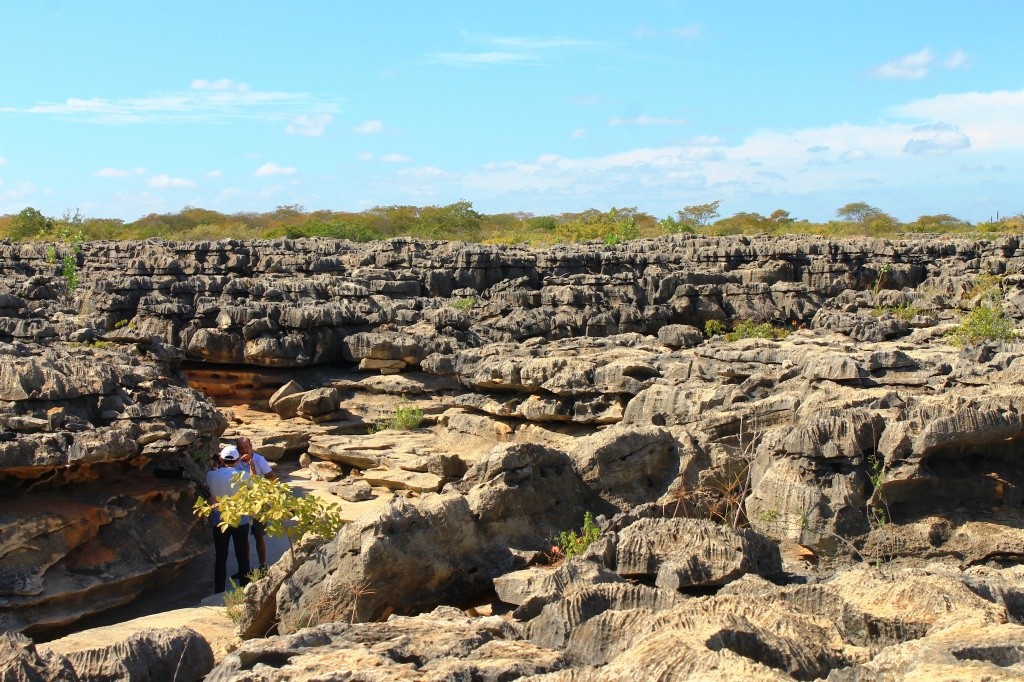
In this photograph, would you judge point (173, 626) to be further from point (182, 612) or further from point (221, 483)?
point (221, 483)

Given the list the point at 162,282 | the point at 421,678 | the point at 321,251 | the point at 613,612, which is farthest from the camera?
the point at 321,251

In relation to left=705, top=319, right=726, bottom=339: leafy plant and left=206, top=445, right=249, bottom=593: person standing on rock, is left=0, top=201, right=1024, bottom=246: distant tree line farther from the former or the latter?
left=206, top=445, right=249, bottom=593: person standing on rock

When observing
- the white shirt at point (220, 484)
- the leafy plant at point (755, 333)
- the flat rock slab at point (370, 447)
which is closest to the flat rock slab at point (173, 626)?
the white shirt at point (220, 484)

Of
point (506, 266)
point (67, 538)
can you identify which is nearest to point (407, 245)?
point (506, 266)

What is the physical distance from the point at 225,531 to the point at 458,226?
4460cm

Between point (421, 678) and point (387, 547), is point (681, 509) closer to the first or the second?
point (387, 547)

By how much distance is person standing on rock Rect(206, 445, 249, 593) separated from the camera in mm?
7719

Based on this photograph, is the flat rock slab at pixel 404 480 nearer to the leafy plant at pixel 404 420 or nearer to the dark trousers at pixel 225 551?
the leafy plant at pixel 404 420

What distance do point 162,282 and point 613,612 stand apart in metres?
15.8

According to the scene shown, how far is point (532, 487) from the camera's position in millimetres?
7242

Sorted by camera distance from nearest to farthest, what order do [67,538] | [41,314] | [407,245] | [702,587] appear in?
[702,587], [67,538], [41,314], [407,245]

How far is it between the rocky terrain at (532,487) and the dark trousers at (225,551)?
548 millimetres

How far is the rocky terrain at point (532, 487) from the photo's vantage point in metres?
4.13

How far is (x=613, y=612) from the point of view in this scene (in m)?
4.41
